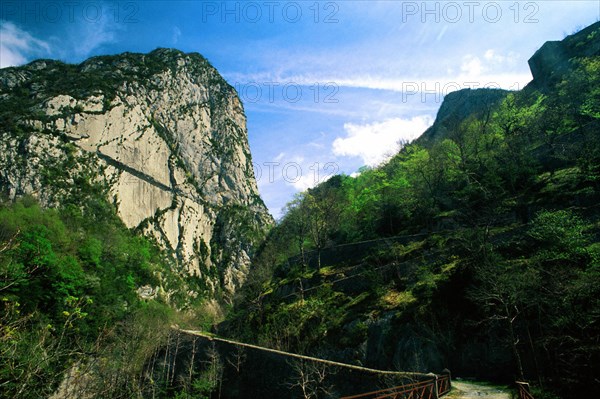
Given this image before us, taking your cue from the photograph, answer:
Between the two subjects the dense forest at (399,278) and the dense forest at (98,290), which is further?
the dense forest at (98,290)

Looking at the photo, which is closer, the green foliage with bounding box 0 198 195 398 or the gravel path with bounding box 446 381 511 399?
the gravel path with bounding box 446 381 511 399

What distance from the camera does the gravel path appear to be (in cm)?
1409

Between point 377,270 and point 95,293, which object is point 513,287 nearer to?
point 377,270

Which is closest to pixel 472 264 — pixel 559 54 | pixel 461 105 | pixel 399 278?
pixel 399 278

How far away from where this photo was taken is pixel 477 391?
50.9ft

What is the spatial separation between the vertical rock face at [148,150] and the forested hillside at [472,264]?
1428 inches

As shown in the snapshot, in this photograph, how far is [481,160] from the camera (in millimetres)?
40688

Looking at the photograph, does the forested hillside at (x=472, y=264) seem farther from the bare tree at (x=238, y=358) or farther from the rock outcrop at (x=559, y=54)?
the bare tree at (x=238, y=358)

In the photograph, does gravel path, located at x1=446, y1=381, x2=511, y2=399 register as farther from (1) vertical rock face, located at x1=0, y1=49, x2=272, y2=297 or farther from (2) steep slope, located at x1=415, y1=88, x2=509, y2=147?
(1) vertical rock face, located at x1=0, y1=49, x2=272, y2=297

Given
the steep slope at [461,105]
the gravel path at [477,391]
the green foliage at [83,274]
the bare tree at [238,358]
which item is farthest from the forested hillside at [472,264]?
the steep slope at [461,105]

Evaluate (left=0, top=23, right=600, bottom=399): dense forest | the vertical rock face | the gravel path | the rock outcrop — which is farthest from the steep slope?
the gravel path

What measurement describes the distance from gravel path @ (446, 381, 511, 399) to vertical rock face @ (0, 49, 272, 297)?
70.4m

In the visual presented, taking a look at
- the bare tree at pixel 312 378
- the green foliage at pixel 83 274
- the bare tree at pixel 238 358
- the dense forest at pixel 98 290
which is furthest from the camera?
the green foliage at pixel 83 274

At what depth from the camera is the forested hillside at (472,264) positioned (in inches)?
662
